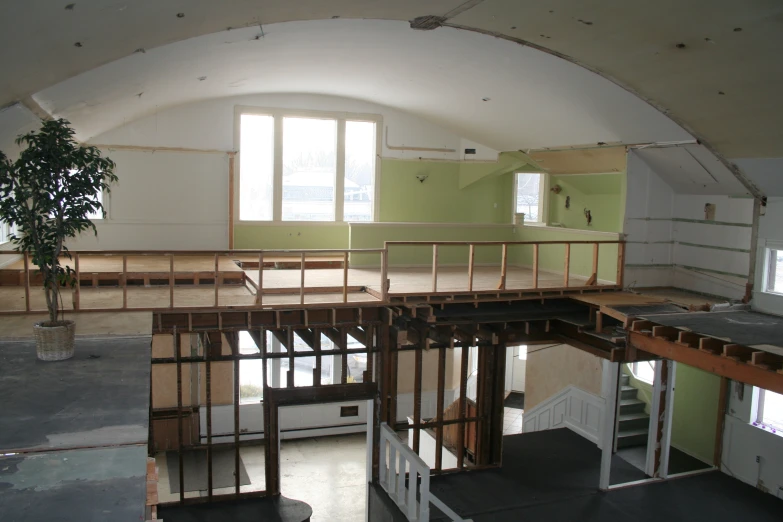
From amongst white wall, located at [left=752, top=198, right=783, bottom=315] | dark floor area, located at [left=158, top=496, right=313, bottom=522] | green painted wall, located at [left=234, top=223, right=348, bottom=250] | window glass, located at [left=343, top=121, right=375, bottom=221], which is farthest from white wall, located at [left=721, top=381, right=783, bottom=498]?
green painted wall, located at [left=234, top=223, right=348, bottom=250]

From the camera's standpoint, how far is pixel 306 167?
12625mm

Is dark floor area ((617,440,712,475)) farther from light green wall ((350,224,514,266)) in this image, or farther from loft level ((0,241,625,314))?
light green wall ((350,224,514,266))

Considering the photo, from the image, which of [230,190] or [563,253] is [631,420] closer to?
[563,253]

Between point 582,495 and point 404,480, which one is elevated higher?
point 404,480

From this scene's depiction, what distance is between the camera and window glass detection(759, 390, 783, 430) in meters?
9.55

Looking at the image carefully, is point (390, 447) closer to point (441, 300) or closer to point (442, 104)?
point (441, 300)

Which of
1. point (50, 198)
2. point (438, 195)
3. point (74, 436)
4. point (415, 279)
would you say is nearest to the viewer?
point (74, 436)

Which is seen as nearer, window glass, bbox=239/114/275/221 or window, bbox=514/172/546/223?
window glass, bbox=239/114/275/221

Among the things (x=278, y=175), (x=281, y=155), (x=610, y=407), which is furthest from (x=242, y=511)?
(x=281, y=155)

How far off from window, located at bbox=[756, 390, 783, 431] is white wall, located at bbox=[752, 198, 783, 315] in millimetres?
1461

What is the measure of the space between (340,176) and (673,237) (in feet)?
20.6

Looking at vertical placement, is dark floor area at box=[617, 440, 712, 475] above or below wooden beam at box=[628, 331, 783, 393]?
below

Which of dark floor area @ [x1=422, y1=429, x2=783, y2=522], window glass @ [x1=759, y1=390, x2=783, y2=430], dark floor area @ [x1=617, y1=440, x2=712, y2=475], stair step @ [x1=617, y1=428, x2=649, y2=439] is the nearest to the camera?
dark floor area @ [x1=422, y1=429, x2=783, y2=522]

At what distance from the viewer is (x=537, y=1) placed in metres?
5.93
